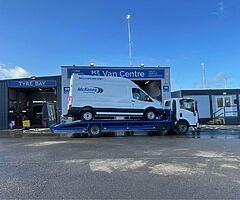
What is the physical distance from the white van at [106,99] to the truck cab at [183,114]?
4.30ft

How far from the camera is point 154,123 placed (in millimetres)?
20500

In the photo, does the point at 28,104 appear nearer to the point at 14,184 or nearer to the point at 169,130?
the point at 169,130

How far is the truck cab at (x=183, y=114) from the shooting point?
21.0m

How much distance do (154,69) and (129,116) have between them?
6.85 m

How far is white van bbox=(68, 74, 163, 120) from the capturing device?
19703mm

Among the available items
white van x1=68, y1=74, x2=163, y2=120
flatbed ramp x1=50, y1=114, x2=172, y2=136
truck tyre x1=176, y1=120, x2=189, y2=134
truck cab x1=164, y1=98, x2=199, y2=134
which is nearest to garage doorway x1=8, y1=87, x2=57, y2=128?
flatbed ramp x1=50, y1=114, x2=172, y2=136

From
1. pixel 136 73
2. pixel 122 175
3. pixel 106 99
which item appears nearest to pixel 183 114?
pixel 106 99

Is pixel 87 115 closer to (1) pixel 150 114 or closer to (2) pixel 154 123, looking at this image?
(1) pixel 150 114

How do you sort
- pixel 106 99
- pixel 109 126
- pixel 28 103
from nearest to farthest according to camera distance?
pixel 106 99
pixel 109 126
pixel 28 103

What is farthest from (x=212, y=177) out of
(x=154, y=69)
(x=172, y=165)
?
(x=154, y=69)

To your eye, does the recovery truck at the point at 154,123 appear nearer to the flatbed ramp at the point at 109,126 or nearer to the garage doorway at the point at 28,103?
the flatbed ramp at the point at 109,126

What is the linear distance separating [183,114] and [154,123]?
2107 millimetres

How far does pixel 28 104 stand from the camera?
3934 centimetres

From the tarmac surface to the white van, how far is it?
8432mm
